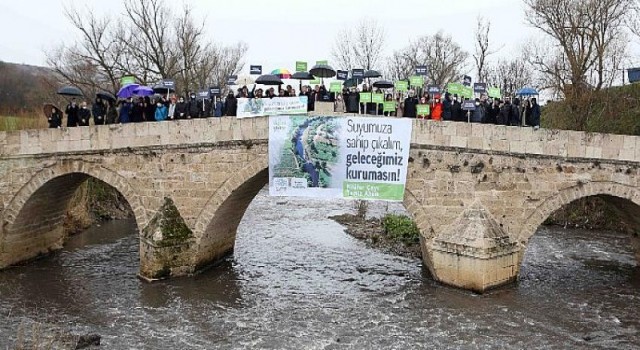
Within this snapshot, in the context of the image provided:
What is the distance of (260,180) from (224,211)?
1.17m

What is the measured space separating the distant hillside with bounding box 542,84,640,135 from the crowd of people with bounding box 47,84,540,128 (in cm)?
759

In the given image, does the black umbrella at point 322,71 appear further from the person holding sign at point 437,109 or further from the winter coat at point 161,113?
the winter coat at point 161,113

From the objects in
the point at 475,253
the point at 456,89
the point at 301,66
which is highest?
the point at 301,66

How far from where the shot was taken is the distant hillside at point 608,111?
21.2 m

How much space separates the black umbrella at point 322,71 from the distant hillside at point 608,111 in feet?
32.0

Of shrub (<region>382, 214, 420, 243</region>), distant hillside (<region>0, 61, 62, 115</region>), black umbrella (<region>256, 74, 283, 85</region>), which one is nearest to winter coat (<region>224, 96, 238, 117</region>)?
black umbrella (<region>256, 74, 283, 85</region>)

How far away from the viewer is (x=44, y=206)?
1672cm

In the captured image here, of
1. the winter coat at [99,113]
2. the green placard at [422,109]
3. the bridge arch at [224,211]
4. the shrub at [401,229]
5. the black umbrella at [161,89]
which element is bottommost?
the shrub at [401,229]

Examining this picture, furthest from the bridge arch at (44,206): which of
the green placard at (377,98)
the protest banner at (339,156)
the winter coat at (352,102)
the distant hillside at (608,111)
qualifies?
the distant hillside at (608,111)

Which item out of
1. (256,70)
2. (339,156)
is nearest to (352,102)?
(339,156)

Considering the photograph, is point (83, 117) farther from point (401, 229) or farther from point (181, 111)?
point (401, 229)

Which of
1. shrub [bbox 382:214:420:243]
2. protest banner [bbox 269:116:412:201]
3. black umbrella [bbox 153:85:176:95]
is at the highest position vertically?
black umbrella [bbox 153:85:176:95]

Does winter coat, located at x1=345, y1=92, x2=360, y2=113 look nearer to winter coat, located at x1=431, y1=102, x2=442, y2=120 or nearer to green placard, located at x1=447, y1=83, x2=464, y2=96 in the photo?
winter coat, located at x1=431, y1=102, x2=442, y2=120

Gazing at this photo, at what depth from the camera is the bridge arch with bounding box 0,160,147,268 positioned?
15.1m
